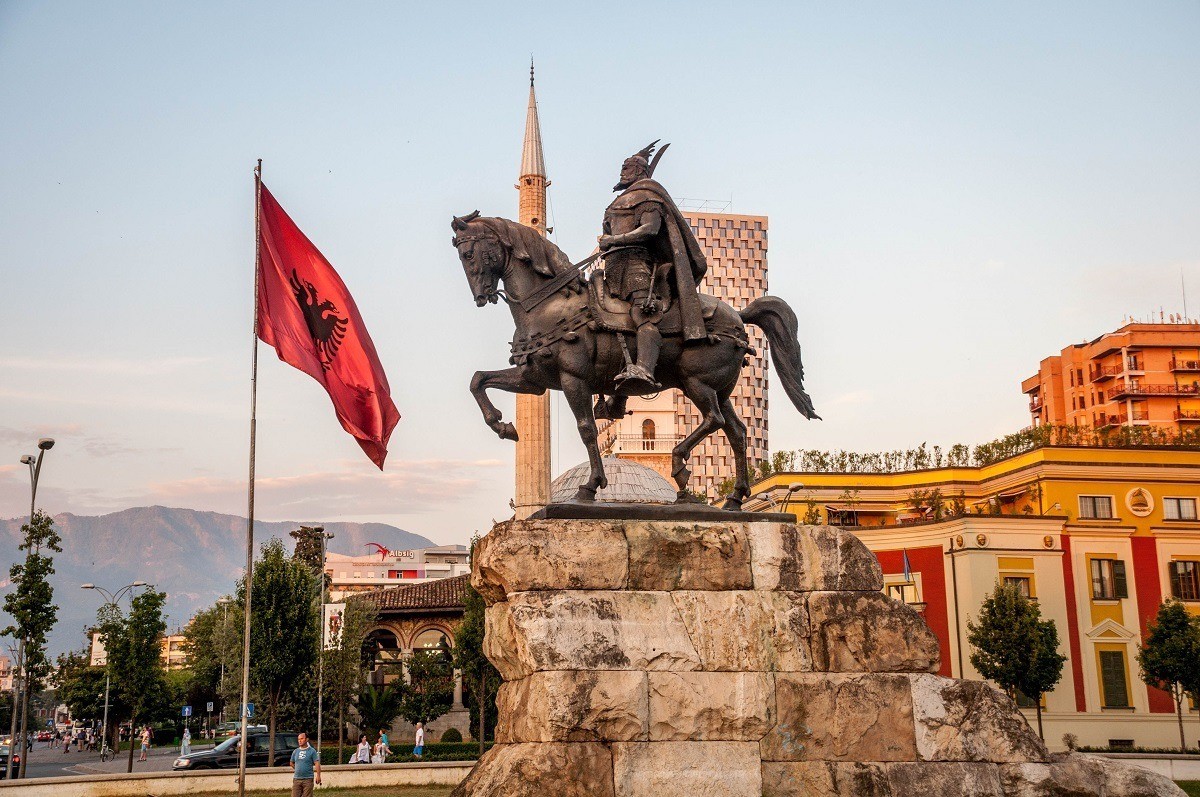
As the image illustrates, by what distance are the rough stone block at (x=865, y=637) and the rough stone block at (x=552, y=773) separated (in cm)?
217

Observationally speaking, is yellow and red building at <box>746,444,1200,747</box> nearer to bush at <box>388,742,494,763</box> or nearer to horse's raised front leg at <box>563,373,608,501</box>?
bush at <box>388,742,494,763</box>

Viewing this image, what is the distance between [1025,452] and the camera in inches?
2093

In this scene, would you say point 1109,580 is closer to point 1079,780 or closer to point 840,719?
point 1079,780

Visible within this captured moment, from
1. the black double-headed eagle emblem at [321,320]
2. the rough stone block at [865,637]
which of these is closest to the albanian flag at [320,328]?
the black double-headed eagle emblem at [321,320]

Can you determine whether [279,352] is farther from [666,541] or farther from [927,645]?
[927,645]

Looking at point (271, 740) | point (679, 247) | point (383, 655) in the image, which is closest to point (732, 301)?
point (383, 655)

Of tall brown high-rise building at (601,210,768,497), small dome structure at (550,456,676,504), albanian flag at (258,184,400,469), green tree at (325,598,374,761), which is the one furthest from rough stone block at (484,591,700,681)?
tall brown high-rise building at (601,210,768,497)

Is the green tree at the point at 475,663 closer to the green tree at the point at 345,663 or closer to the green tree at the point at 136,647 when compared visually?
the green tree at the point at 345,663

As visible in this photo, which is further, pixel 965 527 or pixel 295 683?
pixel 965 527

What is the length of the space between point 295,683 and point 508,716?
3330cm

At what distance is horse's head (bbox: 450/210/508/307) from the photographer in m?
12.7

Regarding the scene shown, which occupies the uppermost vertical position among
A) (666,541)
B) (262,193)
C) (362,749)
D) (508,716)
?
(262,193)

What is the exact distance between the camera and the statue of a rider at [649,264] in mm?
12547

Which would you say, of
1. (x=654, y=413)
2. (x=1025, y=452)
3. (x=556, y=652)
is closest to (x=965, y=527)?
(x=1025, y=452)
